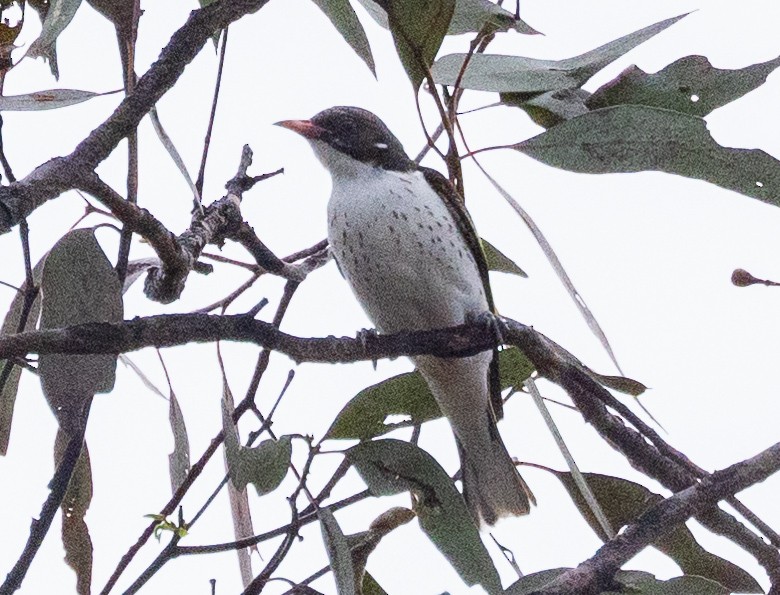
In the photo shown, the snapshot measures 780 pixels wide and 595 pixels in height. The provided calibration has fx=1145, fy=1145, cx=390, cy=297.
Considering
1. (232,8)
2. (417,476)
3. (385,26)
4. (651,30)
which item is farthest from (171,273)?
(651,30)

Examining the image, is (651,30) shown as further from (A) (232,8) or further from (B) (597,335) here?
(A) (232,8)

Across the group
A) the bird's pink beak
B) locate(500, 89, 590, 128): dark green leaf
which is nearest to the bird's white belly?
the bird's pink beak

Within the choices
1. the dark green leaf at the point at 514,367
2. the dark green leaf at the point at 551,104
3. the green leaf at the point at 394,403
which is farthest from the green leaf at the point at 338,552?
the dark green leaf at the point at 551,104

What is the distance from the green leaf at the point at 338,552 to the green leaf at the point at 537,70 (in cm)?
94

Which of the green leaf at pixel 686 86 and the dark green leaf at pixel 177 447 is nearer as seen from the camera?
the green leaf at pixel 686 86

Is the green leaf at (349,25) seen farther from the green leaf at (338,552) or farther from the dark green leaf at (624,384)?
the green leaf at (338,552)

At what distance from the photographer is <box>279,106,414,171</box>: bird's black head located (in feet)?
10.8

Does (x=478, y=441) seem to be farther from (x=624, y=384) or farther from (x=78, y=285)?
(x=78, y=285)

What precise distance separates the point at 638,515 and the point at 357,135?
1.48 m

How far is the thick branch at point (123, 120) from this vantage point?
1.71 meters

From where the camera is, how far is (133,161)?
2.29m

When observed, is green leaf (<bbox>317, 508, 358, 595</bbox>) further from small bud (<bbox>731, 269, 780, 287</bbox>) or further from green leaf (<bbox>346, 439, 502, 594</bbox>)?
small bud (<bbox>731, 269, 780, 287</bbox>)

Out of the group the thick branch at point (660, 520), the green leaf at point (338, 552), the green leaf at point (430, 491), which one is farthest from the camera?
the green leaf at point (430, 491)

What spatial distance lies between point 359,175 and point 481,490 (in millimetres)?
931
